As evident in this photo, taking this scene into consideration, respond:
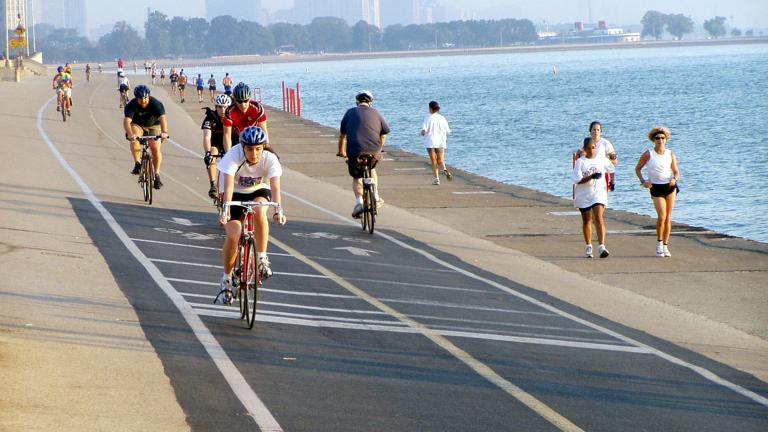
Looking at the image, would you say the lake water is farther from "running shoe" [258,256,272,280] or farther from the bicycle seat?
"running shoe" [258,256,272,280]

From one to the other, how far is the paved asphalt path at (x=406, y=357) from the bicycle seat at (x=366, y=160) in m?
2.70

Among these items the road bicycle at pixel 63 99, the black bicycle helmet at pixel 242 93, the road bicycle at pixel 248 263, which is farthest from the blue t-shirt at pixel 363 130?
the road bicycle at pixel 63 99

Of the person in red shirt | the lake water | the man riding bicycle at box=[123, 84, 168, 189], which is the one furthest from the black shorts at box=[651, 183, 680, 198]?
the lake water

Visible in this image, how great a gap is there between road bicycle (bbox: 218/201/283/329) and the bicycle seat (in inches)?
300

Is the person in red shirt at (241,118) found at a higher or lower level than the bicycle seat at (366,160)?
higher

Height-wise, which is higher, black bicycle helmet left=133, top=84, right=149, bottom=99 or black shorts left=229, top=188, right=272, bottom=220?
black bicycle helmet left=133, top=84, right=149, bottom=99

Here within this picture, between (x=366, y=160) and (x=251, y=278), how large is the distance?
26.0 ft

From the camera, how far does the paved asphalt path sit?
9.03m

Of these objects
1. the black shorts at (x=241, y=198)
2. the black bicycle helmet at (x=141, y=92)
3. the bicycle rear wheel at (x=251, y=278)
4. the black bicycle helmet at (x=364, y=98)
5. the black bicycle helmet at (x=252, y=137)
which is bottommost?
the bicycle rear wheel at (x=251, y=278)

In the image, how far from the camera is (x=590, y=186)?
17.9 meters

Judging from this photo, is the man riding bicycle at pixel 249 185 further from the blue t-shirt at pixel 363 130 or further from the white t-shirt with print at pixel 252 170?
the blue t-shirt at pixel 363 130

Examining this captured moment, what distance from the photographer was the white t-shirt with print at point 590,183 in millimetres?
17828

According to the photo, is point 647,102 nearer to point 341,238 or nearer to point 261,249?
point 341,238

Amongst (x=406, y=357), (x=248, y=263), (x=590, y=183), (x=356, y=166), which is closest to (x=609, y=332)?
(x=406, y=357)
